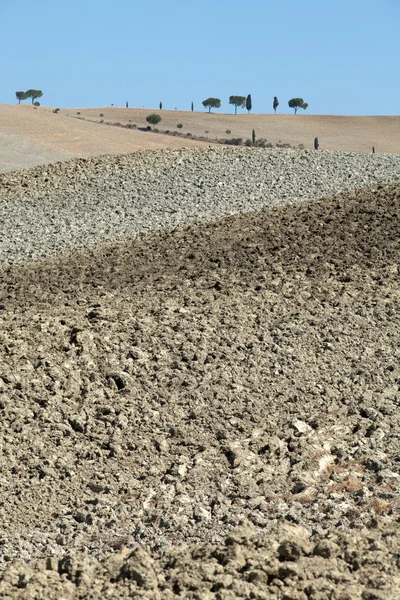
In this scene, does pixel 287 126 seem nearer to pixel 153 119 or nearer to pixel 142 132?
pixel 153 119

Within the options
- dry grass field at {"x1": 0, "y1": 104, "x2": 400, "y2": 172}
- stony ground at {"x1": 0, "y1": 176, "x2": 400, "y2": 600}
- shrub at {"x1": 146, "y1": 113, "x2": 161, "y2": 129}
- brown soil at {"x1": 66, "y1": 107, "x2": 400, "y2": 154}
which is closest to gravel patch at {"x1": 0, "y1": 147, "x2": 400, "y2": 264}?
stony ground at {"x1": 0, "y1": 176, "x2": 400, "y2": 600}

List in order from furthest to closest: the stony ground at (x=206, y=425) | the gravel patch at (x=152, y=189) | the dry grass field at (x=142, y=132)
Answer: the dry grass field at (x=142, y=132) → the gravel patch at (x=152, y=189) → the stony ground at (x=206, y=425)

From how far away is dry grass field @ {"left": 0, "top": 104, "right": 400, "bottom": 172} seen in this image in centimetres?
2467

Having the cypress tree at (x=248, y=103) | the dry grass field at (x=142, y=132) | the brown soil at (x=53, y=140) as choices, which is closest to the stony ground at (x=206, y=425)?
the dry grass field at (x=142, y=132)

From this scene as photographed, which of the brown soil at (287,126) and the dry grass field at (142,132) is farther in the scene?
the brown soil at (287,126)

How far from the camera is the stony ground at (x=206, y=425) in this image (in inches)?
185

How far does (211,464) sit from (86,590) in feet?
6.49

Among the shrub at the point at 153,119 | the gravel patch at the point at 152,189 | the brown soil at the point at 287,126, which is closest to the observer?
the gravel patch at the point at 152,189

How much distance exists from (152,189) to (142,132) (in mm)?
19229

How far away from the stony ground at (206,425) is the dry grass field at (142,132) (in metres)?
12.4

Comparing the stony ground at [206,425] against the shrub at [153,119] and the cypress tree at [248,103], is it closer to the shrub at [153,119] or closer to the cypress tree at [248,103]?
the shrub at [153,119]

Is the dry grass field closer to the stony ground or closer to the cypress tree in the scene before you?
the cypress tree

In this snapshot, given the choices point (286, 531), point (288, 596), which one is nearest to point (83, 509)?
point (286, 531)

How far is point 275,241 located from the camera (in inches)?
446
